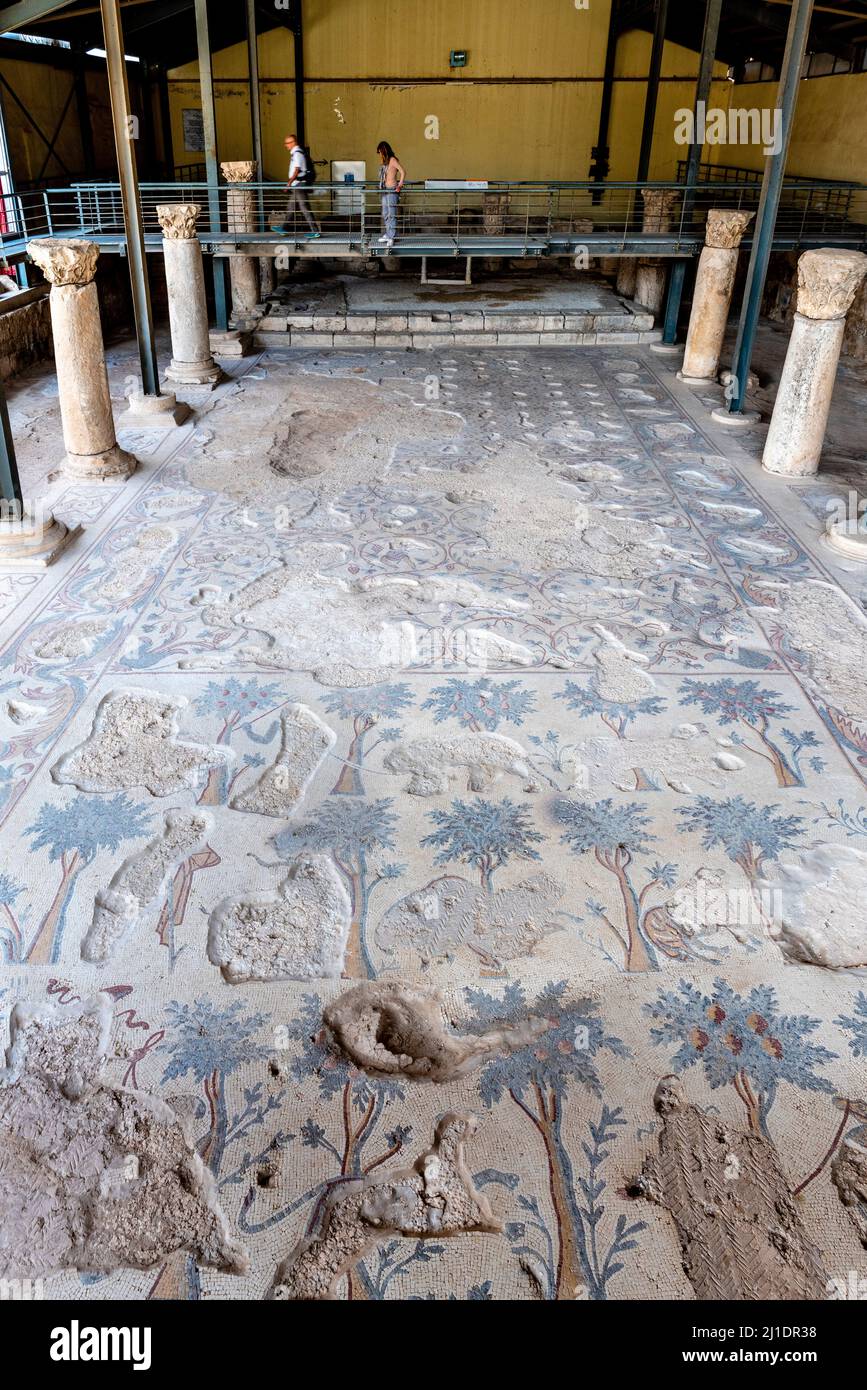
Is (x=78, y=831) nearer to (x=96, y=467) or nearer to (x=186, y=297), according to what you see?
(x=96, y=467)

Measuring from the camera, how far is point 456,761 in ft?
13.5

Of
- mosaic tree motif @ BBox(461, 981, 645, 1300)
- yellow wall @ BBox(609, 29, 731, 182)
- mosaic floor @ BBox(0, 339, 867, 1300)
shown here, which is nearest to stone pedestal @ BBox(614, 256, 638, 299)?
yellow wall @ BBox(609, 29, 731, 182)

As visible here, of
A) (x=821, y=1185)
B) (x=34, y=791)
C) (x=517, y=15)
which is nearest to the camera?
(x=821, y=1185)

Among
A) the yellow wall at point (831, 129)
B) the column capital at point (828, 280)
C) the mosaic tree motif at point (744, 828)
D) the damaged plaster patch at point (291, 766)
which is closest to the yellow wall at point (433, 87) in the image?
the yellow wall at point (831, 129)

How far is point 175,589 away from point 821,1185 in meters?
4.44

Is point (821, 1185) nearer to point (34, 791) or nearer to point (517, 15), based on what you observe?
point (34, 791)

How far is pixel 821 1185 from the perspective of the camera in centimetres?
246

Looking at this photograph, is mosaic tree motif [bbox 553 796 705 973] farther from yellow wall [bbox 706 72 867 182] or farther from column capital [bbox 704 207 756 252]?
yellow wall [bbox 706 72 867 182]

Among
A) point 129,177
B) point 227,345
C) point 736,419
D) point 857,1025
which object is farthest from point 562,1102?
point 227,345

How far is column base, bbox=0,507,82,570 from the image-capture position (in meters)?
5.81

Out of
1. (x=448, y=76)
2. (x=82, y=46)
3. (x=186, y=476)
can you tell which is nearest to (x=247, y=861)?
(x=186, y=476)

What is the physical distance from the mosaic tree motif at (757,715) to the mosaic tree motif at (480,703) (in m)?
0.80

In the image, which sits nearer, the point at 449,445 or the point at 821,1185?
the point at 821,1185

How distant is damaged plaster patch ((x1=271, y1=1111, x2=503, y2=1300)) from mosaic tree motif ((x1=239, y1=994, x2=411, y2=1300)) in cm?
3
